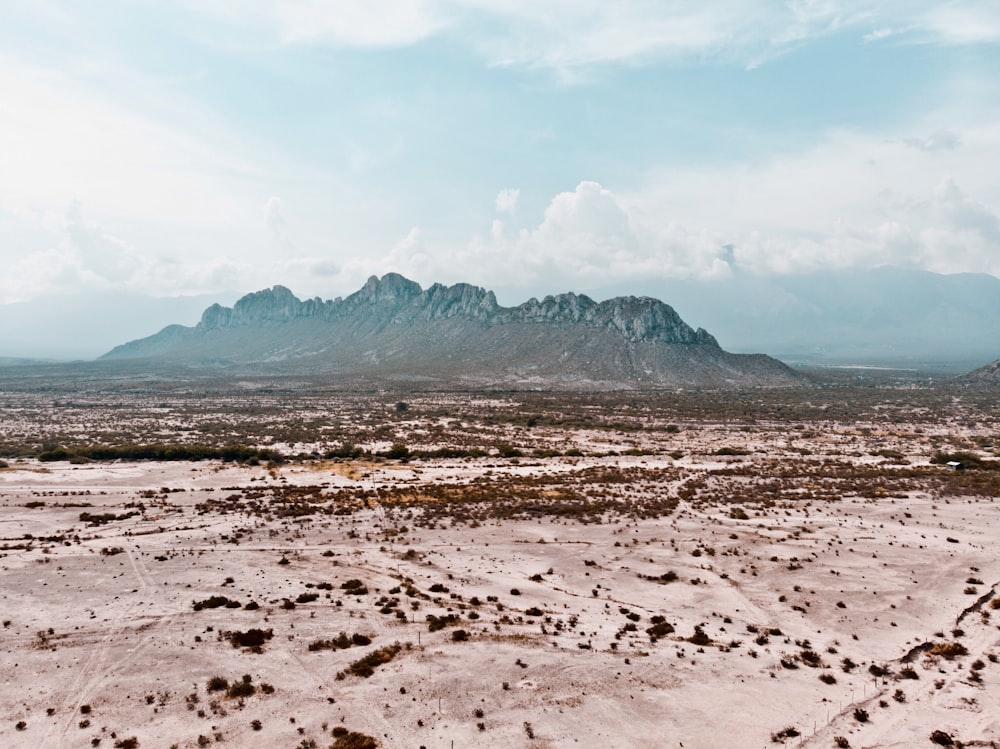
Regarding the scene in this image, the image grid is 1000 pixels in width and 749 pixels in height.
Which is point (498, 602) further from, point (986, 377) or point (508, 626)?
point (986, 377)

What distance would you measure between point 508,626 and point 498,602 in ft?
7.87

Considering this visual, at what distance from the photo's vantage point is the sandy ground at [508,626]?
17109 millimetres

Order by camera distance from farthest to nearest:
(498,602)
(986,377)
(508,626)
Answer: (986,377)
(498,602)
(508,626)

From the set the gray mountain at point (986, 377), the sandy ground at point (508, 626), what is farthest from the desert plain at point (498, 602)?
the gray mountain at point (986, 377)

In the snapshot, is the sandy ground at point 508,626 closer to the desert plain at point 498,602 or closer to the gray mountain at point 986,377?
the desert plain at point 498,602

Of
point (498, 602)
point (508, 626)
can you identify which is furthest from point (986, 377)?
point (508, 626)

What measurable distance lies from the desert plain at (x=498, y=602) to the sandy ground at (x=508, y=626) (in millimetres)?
126

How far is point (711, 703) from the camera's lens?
1822 cm

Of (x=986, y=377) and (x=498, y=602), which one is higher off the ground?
(x=986, y=377)

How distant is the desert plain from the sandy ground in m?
0.13

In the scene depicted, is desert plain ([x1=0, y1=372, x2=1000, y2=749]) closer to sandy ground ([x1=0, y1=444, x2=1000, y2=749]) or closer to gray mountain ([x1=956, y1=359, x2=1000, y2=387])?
sandy ground ([x1=0, y1=444, x2=1000, y2=749])

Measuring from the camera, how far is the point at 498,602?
82.9 feet

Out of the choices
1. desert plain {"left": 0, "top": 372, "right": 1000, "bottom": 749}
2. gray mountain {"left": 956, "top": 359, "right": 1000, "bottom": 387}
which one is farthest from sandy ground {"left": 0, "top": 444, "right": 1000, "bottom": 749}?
gray mountain {"left": 956, "top": 359, "right": 1000, "bottom": 387}

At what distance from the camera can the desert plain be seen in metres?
17.3
